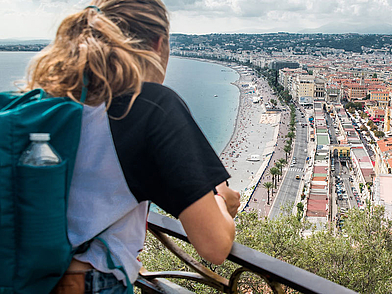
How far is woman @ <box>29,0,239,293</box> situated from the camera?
0.42m

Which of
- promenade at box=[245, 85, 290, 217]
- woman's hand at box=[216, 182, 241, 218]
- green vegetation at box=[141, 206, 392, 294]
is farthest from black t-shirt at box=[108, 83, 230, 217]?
promenade at box=[245, 85, 290, 217]

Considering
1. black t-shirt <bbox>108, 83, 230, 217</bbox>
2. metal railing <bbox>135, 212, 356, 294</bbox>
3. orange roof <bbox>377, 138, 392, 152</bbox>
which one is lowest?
orange roof <bbox>377, 138, 392, 152</bbox>

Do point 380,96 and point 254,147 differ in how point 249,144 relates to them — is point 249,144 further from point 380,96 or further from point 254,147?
point 380,96

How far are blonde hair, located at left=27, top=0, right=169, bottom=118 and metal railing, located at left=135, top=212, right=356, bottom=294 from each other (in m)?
0.31

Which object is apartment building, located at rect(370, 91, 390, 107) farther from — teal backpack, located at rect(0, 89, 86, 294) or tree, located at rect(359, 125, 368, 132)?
teal backpack, located at rect(0, 89, 86, 294)

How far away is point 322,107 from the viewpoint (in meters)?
27.6

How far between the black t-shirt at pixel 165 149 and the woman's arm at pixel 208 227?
0.01m

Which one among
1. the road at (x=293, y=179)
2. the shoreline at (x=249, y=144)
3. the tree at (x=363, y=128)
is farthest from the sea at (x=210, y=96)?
the tree at (x=363, y=128)

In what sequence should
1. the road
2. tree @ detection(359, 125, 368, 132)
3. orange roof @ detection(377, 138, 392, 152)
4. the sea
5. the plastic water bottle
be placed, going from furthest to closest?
the sea < tree @ detection(359, 125, 368, 132) < orange roof @ detection(377, 138, 392, 152) < the road < the plastic water bottle

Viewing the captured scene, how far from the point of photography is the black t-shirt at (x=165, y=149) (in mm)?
412

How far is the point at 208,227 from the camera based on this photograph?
45 centimetres

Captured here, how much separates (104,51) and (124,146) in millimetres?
108

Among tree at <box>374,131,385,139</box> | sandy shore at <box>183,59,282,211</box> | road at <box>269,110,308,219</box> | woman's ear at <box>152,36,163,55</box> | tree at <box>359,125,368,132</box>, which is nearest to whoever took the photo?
woman's ear at <box>152,36,163,55</box>

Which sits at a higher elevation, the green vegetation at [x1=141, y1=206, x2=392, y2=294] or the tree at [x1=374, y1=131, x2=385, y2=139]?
the green vegetation at [x1=141, y1=206, x2=392, y2=294]
